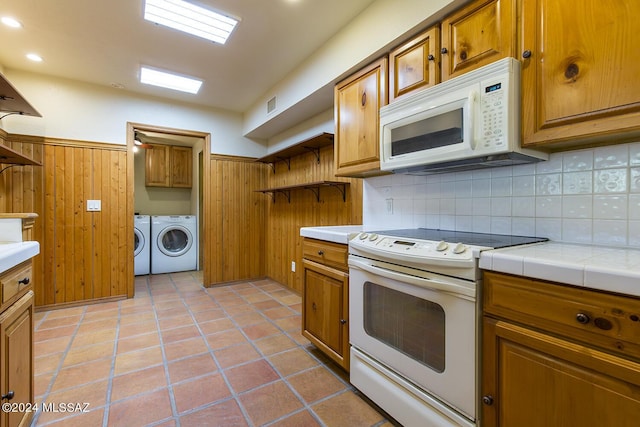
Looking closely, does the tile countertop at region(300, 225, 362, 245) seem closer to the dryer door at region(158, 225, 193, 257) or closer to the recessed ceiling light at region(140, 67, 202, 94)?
the recessed ceiling light at region(140, 67, 202, 94)

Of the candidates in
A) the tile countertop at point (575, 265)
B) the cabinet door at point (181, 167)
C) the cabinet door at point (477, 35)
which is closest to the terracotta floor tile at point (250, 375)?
the tile countertop at point (575, 265)

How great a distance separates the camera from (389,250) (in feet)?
4.55

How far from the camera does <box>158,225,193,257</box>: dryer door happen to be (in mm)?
4758

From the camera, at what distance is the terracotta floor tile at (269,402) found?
1499 mm

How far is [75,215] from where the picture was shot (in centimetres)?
317

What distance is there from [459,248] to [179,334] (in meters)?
2.40

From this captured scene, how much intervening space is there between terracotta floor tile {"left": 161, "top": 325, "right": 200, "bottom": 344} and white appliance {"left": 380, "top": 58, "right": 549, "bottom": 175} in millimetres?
2136

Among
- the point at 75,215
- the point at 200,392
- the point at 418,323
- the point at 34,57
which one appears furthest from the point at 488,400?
the point at 34,57

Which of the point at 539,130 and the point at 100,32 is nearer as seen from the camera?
the point at 539,130

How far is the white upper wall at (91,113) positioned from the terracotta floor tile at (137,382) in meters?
2.67

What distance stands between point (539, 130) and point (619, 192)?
43 centimetres

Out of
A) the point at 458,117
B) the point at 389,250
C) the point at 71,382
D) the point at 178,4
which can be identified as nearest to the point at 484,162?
the point at 458,117

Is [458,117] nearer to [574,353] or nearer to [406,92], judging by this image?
[406,92]

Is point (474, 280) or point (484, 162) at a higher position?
point (484, 162)
